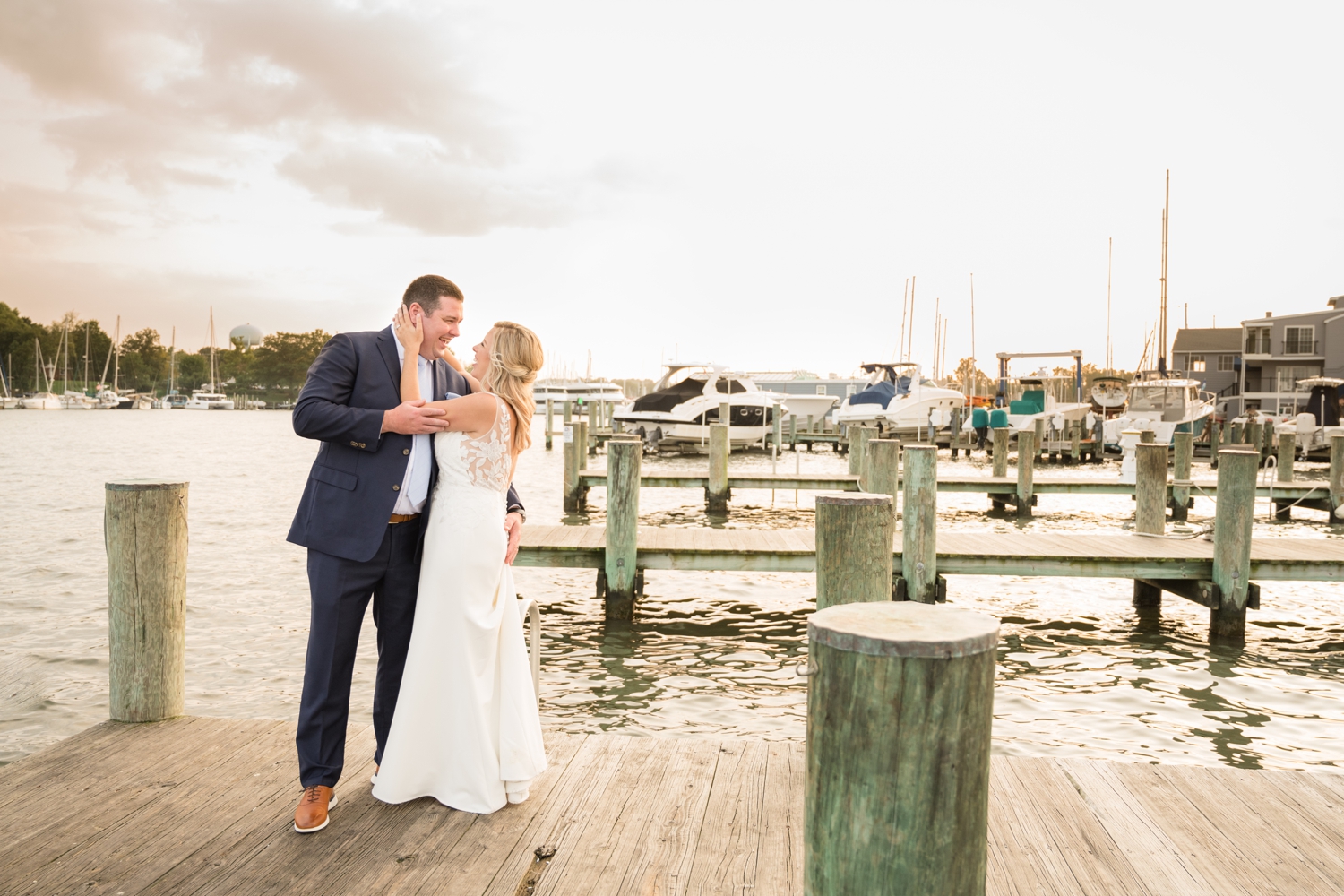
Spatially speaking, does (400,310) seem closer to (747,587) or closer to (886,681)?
(886,681)

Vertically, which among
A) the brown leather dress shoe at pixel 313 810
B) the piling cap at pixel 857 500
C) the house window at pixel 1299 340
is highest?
the house window at pixel 1299 340

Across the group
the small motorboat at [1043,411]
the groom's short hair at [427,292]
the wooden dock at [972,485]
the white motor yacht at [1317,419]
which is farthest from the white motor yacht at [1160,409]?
the groom's short hair at [427,292]

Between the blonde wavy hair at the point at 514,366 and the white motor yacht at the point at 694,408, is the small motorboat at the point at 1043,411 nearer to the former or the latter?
the white motor yacht at the point at 694,408

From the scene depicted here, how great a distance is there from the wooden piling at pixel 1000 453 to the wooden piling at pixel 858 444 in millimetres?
4286

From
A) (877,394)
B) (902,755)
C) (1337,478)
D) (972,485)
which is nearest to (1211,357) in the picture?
(877,394)

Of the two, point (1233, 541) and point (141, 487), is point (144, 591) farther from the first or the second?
point (1233, 541)

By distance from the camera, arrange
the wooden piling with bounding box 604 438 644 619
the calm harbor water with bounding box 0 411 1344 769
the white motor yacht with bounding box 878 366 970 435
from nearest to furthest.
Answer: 1. the calm harbor water with bounding box 0 411 1344 769
2. the wooden piling with bounding box 604 438 644 619
3. the white motor yacht with bounding box 878 366 970 435

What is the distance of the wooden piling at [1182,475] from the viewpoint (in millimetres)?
17359

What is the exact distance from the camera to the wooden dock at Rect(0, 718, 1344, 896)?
2.74 meters

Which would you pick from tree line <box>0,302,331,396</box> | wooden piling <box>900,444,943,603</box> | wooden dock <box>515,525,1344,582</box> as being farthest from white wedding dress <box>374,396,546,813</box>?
tree line <box>0,302,331,396</box>

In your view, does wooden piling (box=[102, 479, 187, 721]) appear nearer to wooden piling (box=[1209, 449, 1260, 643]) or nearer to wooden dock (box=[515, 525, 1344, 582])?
wooden dock (box=[515, 525, 1344, 582])

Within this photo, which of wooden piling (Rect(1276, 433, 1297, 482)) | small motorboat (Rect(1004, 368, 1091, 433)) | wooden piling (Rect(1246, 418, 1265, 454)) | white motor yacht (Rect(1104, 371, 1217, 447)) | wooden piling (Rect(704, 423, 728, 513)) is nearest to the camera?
wooden piling (Rect(704, 423, 728, 513))

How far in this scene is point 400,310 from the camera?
3273 millimetres

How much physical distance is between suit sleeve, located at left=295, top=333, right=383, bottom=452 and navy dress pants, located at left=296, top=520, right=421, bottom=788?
363mm
